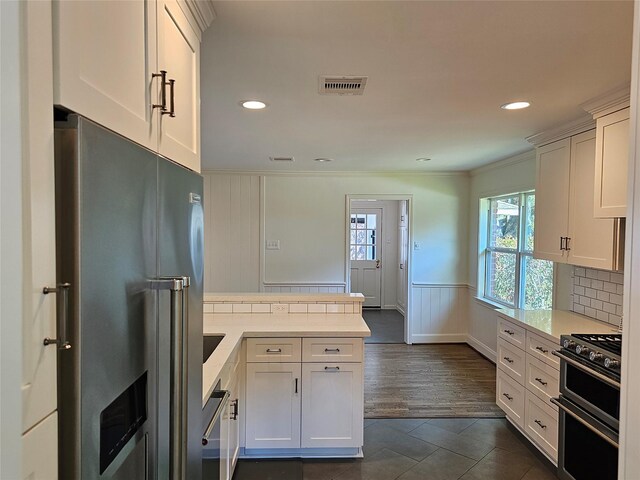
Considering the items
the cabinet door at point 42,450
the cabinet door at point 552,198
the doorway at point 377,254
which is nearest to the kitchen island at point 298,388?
the cabinet door at point 552,198

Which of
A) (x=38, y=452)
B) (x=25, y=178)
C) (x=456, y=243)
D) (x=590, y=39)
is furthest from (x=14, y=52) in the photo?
(x=456, y=243)

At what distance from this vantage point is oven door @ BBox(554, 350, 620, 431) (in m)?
1.93

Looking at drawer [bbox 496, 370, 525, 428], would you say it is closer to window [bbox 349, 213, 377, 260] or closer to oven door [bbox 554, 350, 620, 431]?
oven door [bbox 554, 350, 620, 431]

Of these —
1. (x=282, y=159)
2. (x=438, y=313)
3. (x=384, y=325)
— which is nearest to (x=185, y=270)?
(x=282, y=159)

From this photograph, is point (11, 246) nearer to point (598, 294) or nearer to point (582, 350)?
point (582, 350)

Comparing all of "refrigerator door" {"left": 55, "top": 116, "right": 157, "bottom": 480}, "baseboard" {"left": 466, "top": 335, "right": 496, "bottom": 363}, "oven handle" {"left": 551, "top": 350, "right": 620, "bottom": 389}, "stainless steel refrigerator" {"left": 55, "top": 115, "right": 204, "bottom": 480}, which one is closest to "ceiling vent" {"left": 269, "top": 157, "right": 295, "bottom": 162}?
"oven handle" {"left": 551, "top": 350, "right": 620, "bottom": 389}

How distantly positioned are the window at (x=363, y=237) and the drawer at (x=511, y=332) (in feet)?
15.1

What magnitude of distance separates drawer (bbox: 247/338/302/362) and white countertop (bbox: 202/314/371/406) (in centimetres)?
4

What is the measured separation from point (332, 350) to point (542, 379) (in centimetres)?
141

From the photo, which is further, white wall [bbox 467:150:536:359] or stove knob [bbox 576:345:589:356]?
white wall [bbox 467:150:536:359]

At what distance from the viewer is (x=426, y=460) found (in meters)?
2.70

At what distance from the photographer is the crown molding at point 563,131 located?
270 cm

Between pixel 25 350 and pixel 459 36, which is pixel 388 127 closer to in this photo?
pixel 459 36

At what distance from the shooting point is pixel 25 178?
0.53m
